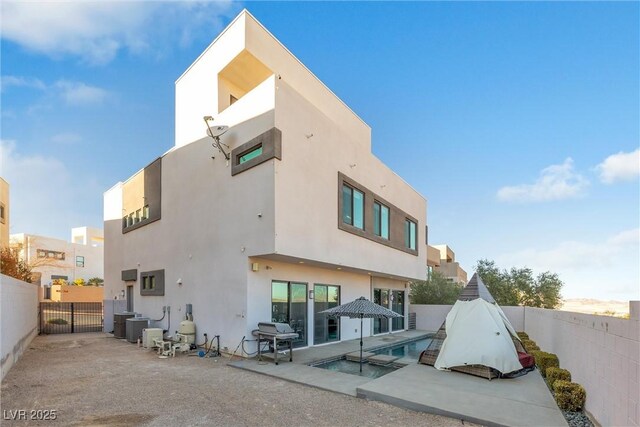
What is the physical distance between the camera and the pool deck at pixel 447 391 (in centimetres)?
588

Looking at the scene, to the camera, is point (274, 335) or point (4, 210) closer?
point (274, 335)

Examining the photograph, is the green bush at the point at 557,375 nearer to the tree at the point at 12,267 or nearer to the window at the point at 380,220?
the window at the point at 380,220

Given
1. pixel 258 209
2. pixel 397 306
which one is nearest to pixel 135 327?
pixel 258 209

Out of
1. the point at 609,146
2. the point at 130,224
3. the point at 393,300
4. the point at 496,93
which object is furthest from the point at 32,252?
the point at 609,146

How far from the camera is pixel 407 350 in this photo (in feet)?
45.5

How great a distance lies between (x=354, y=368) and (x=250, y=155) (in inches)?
264

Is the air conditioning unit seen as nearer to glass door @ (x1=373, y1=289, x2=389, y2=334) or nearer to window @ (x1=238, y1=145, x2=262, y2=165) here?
window @ (x1=238, y1=145, x2=262, y2=165)

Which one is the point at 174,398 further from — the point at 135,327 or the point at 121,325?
the point at 121,325

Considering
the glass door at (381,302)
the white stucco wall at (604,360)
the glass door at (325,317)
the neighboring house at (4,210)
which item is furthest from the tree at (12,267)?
the white stucco wall at (604,360)

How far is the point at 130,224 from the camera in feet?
58.3

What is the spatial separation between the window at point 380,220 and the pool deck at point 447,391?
23.4ft

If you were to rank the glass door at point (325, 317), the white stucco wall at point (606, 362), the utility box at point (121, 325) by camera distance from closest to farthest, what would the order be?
the white stucco wall at point (606, 362) → the glass door at point (325, 317) → the utility box at point (121, 325)

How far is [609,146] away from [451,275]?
99.7 feet

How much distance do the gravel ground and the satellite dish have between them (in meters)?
6.64
